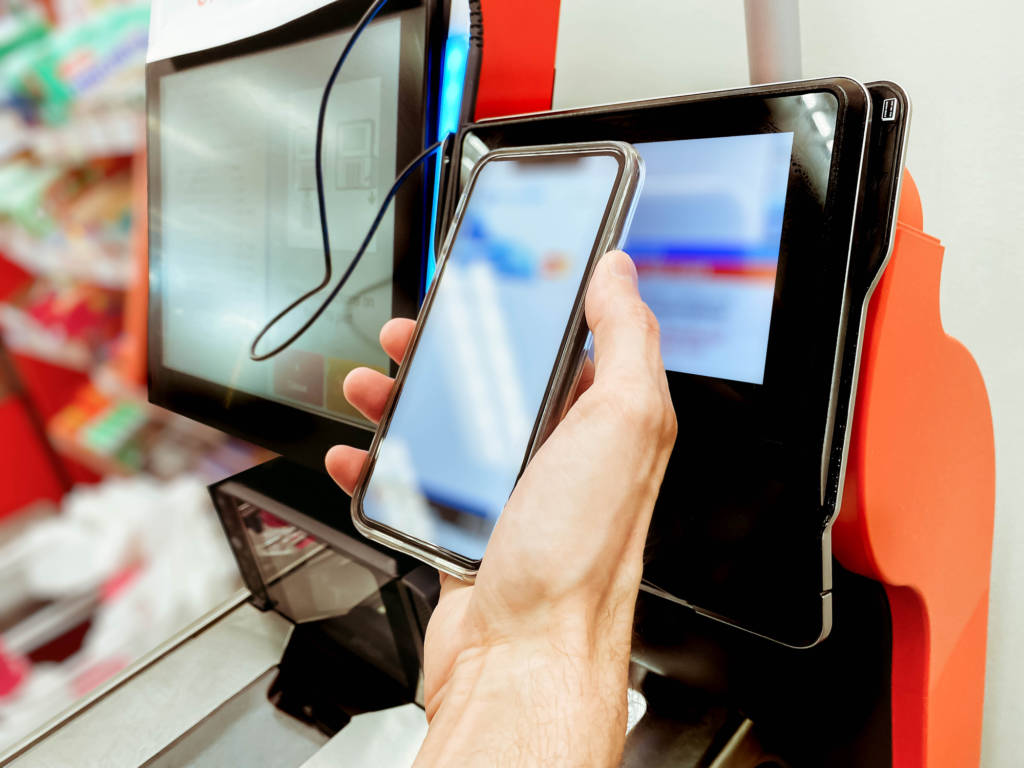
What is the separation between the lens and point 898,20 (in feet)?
1.60

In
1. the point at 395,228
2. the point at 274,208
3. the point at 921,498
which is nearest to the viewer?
the point at 921,498

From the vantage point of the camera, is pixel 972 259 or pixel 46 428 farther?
pixel 46 428

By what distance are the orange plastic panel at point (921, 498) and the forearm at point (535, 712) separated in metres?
0.16

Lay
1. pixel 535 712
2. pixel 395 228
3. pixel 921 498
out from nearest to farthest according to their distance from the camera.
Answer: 1. pixel 535 712
2. pixel 921 498
3. pixel 395 228

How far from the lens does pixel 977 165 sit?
479mm

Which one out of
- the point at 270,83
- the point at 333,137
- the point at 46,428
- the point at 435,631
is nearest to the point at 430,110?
the point at 333,137

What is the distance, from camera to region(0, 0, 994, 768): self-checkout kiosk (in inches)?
13.1

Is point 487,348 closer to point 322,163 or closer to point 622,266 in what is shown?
point 622,266

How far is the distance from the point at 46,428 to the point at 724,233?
2.71ft

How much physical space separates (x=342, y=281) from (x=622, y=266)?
0.28 metres

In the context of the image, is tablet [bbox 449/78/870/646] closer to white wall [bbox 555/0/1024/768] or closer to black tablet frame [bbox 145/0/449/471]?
black tablet frame [bbox 145/0/449/471]

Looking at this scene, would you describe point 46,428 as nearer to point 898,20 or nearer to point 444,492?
point 444,492

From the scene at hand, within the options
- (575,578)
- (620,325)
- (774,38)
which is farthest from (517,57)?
(575,578)

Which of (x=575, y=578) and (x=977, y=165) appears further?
(x=977, y=165)
